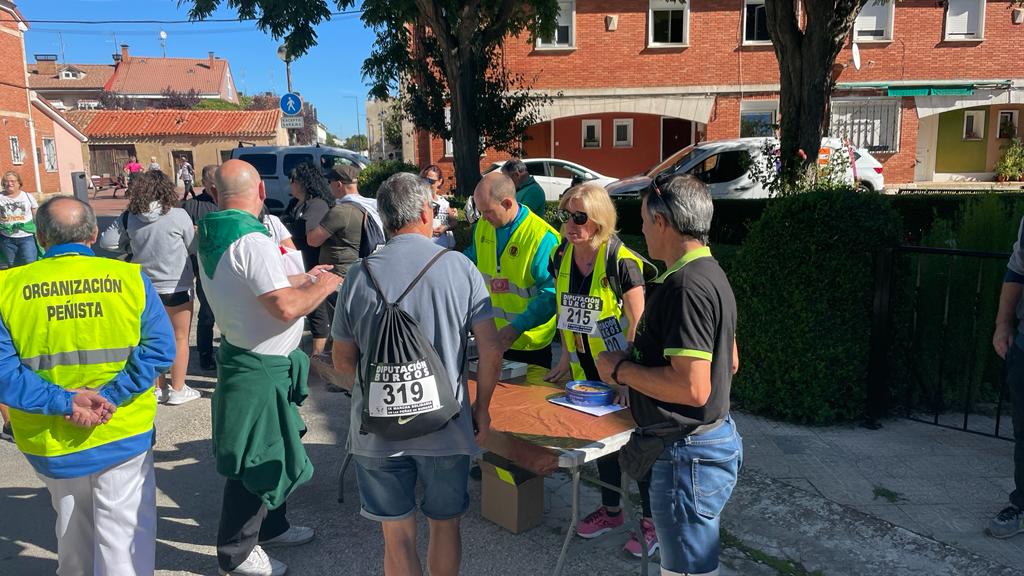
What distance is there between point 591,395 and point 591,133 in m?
22.3

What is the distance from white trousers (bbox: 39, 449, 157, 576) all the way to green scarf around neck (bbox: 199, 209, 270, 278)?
856mm

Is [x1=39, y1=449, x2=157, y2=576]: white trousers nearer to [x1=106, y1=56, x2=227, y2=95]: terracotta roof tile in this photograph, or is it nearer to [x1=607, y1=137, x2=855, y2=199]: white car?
[x1=607, y1=137, x2=855, y2=199]: white car

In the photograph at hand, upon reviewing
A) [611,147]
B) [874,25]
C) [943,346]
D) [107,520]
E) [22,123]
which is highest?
[874,25]

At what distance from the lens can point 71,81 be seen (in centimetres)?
7500

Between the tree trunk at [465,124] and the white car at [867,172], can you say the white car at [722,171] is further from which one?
the tree trunk at [465,124]

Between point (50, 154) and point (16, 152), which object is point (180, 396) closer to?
point (16, 152)

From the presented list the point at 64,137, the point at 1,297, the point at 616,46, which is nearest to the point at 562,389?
the point at 1,297

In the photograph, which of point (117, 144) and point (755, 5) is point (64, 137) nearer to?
point (117, 144)

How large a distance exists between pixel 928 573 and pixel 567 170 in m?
15.2

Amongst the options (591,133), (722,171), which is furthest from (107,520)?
(591,133)

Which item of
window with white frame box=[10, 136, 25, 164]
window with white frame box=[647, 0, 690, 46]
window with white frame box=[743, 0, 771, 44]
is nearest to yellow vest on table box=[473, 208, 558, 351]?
window with white frame box=[647, 0, 690, 46]

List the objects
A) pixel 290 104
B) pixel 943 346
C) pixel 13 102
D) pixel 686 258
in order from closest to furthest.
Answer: pixel 686 258
pixel 943 346
pixel 290 104
pixel 13 102

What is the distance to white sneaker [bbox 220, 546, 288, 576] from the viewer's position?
337cm

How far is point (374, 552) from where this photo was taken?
3648mm
